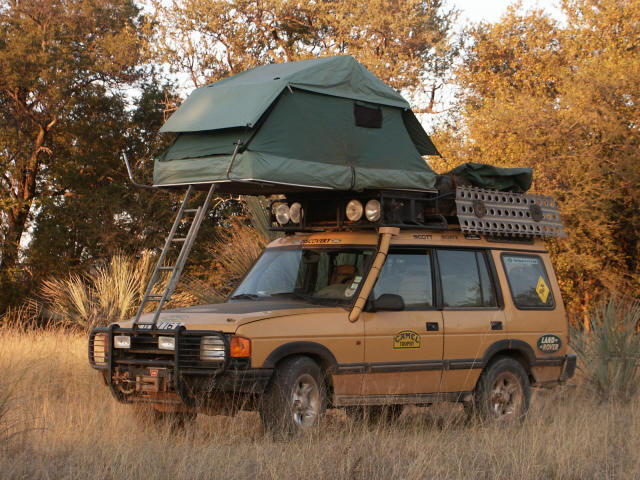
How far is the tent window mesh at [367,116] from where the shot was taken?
8.98m

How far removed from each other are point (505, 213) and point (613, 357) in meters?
3.08

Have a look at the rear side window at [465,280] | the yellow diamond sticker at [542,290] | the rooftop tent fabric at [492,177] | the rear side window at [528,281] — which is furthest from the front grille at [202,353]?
the yellow diamond sticker at [542,290]

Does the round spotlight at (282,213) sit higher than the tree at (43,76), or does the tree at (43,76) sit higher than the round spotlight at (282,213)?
the tree at (43,76)

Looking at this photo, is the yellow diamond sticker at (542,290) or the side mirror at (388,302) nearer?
the side mirror at (388,302)

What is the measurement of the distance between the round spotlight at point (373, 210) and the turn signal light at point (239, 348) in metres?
2.03

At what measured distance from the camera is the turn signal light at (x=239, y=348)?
7.34 metres

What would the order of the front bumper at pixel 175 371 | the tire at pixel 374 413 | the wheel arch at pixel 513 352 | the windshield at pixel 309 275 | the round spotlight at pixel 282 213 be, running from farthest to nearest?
the round spotlight at pixel 282 213, the wheel arch at pixel 513 352, the tire at pixel 374 413, the windshield at pixel 309 275, the front bumper at pixel 175 371

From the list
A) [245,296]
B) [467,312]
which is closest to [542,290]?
[467,312]

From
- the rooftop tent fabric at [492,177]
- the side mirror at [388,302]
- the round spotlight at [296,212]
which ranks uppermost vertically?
the rooftop tent fabric at [492,177]

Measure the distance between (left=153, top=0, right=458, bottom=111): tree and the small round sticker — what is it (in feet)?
58.9

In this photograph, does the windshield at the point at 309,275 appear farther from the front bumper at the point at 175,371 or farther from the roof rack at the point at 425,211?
the front bumper at the point at 175,371

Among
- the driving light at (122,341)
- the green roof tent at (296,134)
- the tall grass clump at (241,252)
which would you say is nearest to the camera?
the driving light at (122,341)

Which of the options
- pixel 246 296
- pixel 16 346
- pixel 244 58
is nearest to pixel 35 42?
pixel 244 58

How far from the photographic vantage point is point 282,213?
32.1ft
